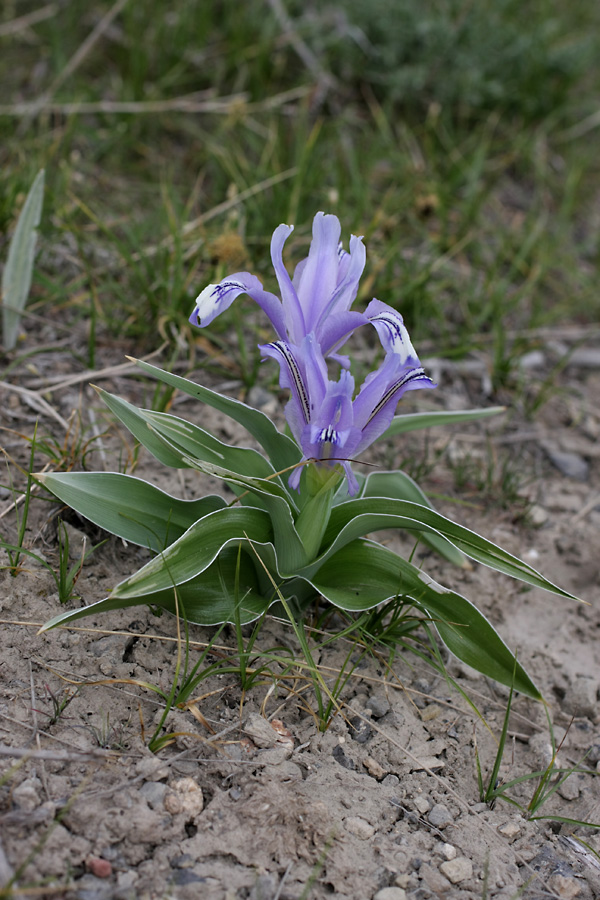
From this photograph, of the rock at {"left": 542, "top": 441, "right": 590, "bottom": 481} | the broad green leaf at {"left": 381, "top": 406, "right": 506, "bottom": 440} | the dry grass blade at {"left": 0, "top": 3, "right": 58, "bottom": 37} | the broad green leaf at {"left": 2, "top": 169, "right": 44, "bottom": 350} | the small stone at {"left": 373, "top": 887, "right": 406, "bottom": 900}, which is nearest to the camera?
the small stone at {"left": 373, "top": 887, "right": 406, "bottom": 900}

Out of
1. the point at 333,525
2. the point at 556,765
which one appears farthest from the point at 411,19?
the point at 556,765

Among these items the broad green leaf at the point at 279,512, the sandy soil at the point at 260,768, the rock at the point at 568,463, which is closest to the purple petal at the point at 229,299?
the broad green leaf at the point at 279,512

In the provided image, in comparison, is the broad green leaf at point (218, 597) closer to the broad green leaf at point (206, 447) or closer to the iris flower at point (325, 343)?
the broad green leaf at point (206, 447)

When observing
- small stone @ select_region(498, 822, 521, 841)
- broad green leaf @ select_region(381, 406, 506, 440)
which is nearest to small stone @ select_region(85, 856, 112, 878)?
small stone @ select_region(498, 822, 521, 841)

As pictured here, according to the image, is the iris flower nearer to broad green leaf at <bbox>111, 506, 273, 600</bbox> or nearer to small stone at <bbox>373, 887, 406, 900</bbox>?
broad green leaf at <bbox>111, 506, 273, 600</bbox>

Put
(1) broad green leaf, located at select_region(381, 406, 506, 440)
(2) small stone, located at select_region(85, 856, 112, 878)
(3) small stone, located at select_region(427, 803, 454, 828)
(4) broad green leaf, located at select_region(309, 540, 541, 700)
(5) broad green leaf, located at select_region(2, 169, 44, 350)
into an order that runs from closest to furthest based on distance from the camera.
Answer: (2) small stone, located at select_region(85, 856, 112, 878)
(3) small stone, located at select_region(427, 803, 454, 828)
(4) broad green leaf, located at select_region(309, 540, 541, 700)
(1) broad green leaf, located at select_region(381, 406, 506, 440)
(5) broad green leaf, located at select_region(2, 169, 44, 350)

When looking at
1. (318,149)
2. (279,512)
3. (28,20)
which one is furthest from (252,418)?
(28,20)

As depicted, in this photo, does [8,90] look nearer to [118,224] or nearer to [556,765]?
[118,224]

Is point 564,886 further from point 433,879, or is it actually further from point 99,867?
point 99,867
